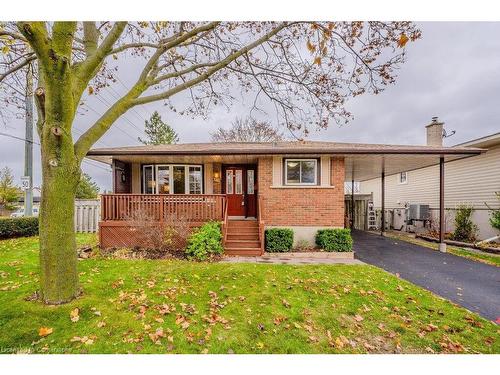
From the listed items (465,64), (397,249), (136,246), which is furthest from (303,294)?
(465,64)

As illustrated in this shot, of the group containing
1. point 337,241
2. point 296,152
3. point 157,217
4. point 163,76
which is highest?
point 163,76

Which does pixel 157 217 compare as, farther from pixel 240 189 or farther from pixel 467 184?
pixel 467 184

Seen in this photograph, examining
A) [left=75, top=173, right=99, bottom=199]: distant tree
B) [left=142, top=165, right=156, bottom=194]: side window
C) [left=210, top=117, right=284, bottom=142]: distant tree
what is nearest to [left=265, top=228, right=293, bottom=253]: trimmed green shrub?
[left=142, top=165, right=156, bottom=194]: side window

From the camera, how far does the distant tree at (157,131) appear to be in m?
33.7

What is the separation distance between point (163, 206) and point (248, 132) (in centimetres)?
2144

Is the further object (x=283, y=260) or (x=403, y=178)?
(x=403, y=178)

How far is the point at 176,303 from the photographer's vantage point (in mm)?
4379

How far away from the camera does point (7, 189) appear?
23.9 m

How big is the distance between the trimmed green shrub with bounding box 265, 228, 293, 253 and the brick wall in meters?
0.59

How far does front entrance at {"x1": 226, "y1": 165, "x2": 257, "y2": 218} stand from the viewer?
38.0 ft

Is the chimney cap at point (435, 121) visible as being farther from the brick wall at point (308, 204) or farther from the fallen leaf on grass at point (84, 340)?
the fallen leaf on grass at point (84, 340)

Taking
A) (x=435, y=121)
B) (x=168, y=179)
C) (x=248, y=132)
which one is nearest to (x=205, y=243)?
(x=168, y=179)

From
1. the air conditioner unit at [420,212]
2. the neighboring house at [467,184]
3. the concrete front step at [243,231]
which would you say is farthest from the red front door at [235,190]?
the air conditioner unit at [420,212]
